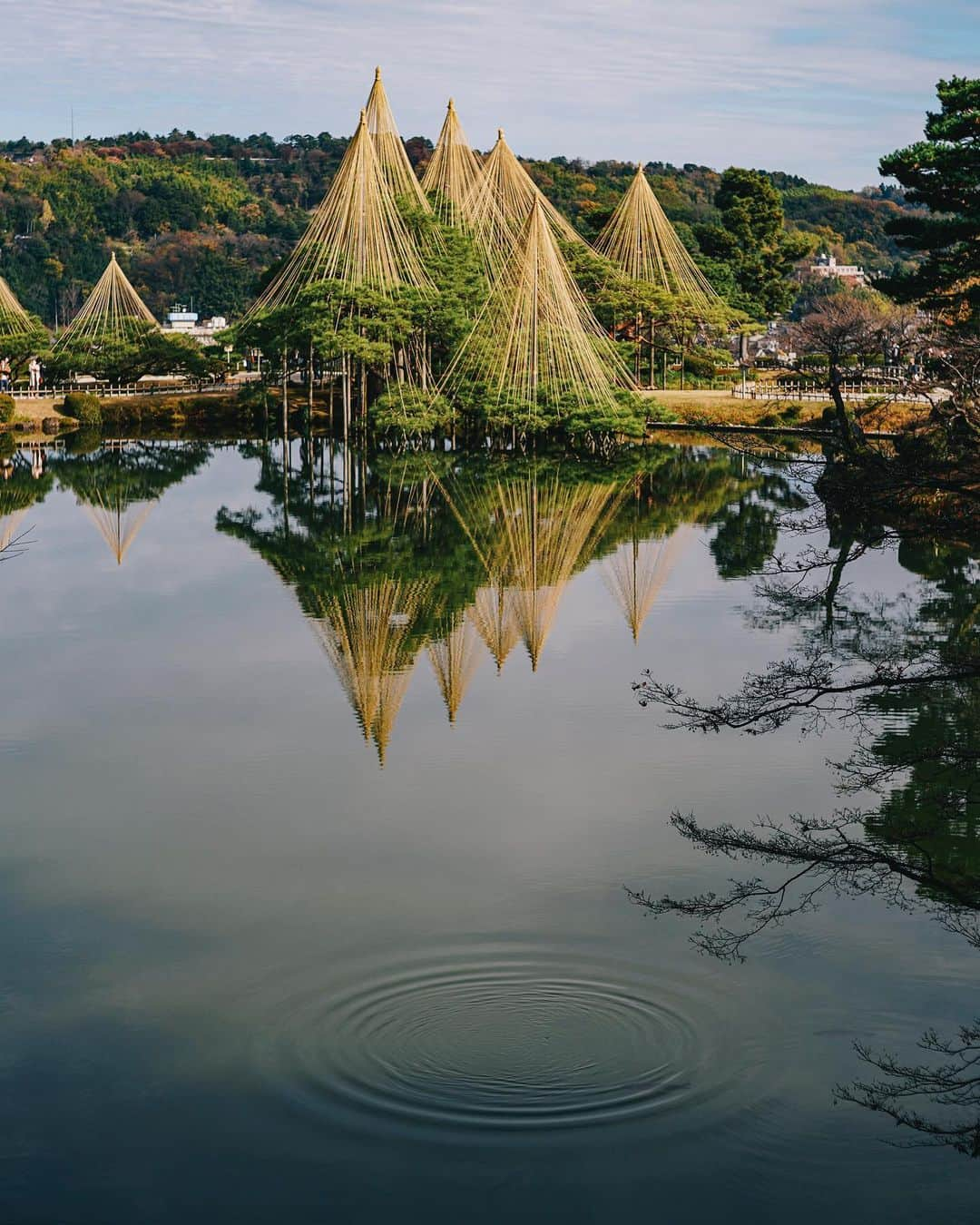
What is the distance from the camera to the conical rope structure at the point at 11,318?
200 ft

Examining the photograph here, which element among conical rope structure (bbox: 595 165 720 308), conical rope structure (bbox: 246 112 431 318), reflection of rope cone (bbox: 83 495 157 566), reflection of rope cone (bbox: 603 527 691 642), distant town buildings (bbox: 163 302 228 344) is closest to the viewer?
reflection of rope cone (bbox: 603 527 691 642)

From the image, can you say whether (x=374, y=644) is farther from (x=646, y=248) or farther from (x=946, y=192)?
(x=646, y=248)

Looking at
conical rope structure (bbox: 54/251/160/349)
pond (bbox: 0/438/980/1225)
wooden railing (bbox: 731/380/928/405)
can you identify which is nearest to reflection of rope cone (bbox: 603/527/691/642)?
pond (bbox: 0/438/980/1225)

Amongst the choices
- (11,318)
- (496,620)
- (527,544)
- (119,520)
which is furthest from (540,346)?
(496,620)

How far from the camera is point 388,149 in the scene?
2045 inches

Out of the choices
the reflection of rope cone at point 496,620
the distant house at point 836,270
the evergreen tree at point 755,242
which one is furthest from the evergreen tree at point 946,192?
the distant house at point 836,270

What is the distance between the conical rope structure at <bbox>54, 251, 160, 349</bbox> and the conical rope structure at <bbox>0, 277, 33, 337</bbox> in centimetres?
162

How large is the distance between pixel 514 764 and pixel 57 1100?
281 inches

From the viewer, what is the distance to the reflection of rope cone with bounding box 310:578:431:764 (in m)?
17.9

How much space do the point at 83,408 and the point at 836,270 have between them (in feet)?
254

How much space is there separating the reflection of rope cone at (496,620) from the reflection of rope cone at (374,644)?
3.11 ft

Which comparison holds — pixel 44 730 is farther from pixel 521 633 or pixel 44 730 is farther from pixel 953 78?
pixel 953 78

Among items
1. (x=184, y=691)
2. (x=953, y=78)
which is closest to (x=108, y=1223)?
(x=184, y=691)

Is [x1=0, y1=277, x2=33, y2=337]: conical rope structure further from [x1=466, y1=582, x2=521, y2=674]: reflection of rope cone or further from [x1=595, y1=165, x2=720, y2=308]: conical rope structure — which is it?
[x1=466, y1=582, x2=521, y2=674]: reflection of rope cone
